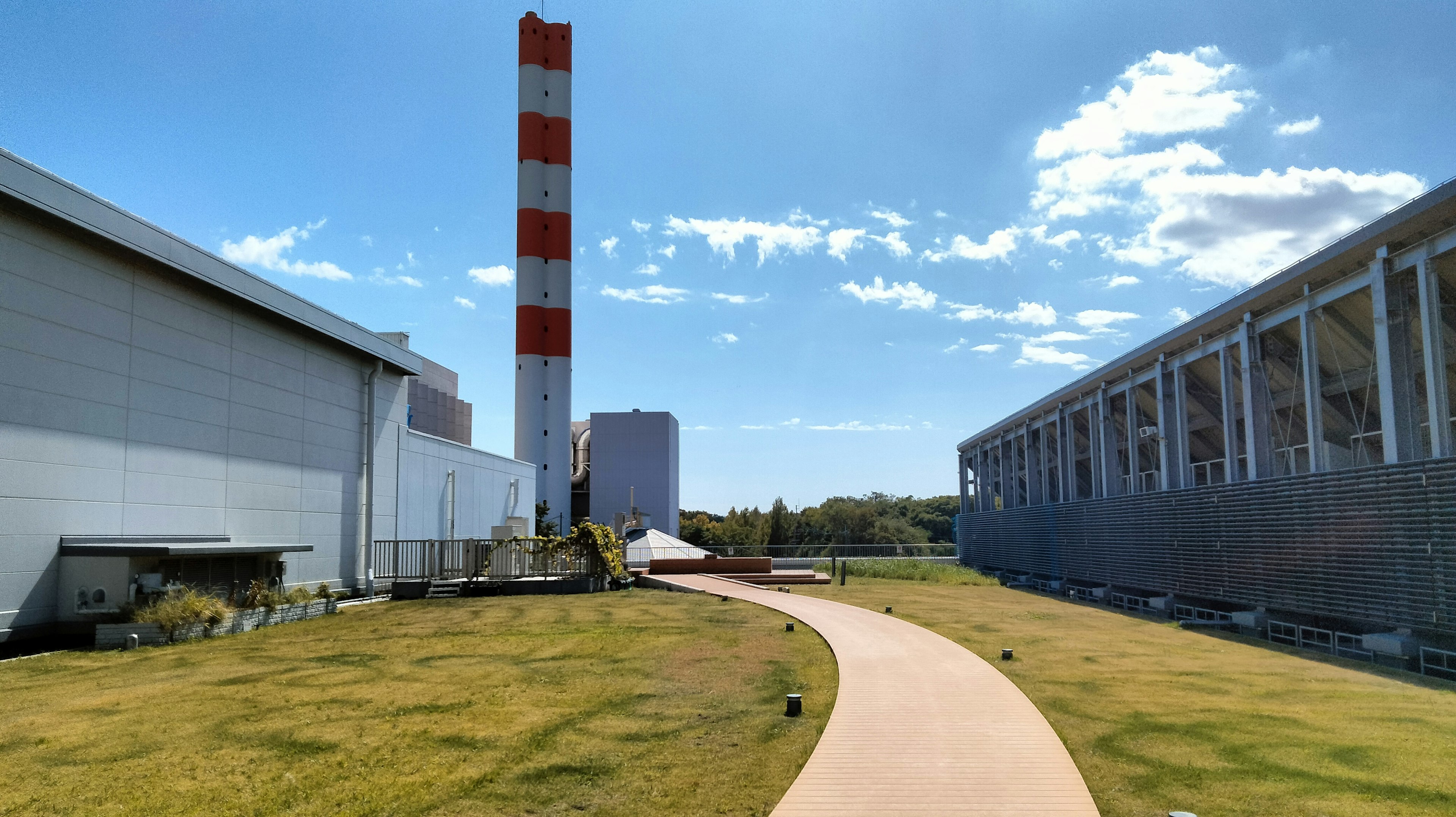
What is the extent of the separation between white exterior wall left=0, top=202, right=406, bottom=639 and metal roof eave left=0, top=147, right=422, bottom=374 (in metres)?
0.49

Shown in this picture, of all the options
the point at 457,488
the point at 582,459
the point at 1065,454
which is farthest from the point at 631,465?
the point at 1065,454

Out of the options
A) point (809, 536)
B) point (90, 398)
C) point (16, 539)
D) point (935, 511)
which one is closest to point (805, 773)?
point (16, 539)

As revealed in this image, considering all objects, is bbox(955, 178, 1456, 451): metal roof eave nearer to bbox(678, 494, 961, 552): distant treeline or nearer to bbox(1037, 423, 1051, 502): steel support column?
bbox(1037, 423, 1051, 502): steel support column

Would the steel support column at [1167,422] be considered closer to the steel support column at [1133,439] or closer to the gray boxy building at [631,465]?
the steel support column at [1133,439]

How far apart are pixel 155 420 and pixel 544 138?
3673cm

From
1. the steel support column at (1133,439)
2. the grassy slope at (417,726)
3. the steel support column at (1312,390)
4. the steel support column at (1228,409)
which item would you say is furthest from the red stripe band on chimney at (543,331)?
the steel support column at (1312,390)

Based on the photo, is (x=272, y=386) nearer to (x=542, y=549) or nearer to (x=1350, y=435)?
(x=542, y=549)

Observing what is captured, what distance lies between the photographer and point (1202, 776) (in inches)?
298

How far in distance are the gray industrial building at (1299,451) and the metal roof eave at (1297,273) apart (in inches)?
2.0

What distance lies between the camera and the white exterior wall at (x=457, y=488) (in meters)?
30.4

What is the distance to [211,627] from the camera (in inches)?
682

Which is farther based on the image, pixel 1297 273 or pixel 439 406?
pixel 439 406

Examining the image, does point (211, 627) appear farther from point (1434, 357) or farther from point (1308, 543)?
point (1434, 357)

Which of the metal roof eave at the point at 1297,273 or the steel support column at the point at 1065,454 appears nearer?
the metal roof eave at the point at 1297,273
